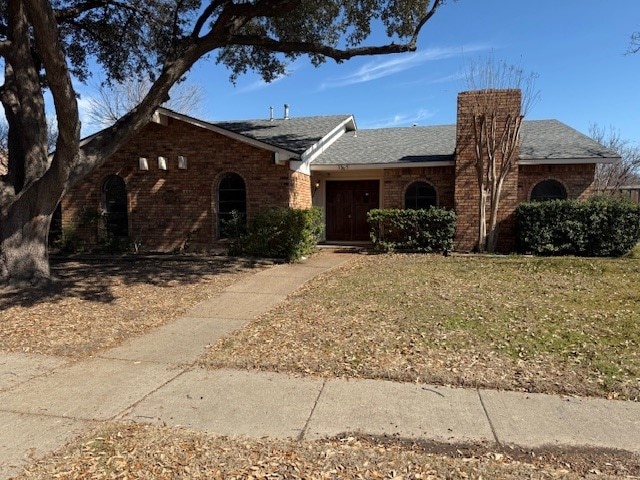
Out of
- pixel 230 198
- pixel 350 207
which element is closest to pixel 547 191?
pixel 350 207

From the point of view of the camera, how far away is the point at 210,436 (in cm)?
338

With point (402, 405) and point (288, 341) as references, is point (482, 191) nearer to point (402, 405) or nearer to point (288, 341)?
point (288, 341)

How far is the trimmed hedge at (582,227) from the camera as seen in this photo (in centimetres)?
1209

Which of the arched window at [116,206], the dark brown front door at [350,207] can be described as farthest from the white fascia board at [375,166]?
the arched window at [116,206]

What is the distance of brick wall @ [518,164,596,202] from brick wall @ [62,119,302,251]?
20.9 ft

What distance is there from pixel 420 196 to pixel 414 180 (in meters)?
0.51

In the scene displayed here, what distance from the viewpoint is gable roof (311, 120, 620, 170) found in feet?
43.3

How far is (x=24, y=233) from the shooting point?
27.8 ft

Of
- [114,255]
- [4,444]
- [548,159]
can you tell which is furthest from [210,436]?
[548,159]

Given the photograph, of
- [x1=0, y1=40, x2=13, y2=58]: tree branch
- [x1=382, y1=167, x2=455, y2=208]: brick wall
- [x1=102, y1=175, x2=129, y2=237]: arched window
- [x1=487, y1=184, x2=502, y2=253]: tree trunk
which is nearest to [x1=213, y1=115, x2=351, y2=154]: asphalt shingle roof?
[x1=382, y1=167, x2=455, y2=208]: brick wall

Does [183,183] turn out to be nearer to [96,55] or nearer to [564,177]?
[96,55]

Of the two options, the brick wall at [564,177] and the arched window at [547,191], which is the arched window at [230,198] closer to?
the brick wall at [564,177]

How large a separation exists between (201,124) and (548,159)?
9522 mm

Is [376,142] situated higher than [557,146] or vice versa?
[376,142]
